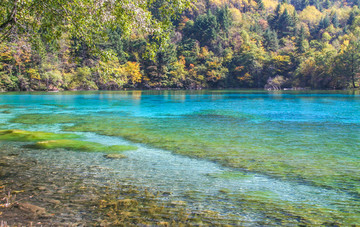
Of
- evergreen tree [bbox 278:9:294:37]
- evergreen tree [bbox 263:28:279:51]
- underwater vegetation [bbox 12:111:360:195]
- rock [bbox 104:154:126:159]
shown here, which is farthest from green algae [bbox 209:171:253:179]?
evergreen tree [bbox 278:9:294:37]

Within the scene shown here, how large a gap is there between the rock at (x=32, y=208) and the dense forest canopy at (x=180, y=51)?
5.36m

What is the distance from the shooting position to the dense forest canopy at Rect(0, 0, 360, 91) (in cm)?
965

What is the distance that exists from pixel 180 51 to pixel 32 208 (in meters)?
118

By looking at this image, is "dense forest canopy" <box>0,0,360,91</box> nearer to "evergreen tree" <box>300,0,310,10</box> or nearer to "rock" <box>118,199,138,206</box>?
"rock" <box>118,199,138,206</box>

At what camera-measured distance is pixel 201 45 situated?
12538 centimetres

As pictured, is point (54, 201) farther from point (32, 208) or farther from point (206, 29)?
point (206, 29)

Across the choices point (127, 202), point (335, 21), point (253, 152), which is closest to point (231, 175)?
point (253, 152)

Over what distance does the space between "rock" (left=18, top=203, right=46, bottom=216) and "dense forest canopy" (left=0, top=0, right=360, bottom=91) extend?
5.36 m

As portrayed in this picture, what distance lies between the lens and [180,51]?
392 ft

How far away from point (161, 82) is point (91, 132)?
8891 centimetres

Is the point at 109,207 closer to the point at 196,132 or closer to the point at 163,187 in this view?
the point at 163,187

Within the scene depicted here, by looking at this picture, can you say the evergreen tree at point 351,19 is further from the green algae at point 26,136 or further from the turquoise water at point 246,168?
the green algae at point 26,136

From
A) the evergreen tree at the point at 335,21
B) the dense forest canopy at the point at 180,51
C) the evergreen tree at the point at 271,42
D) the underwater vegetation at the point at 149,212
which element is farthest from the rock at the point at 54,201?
the evergreen tree at the point at 335,21

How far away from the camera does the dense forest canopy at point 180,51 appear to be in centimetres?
965
